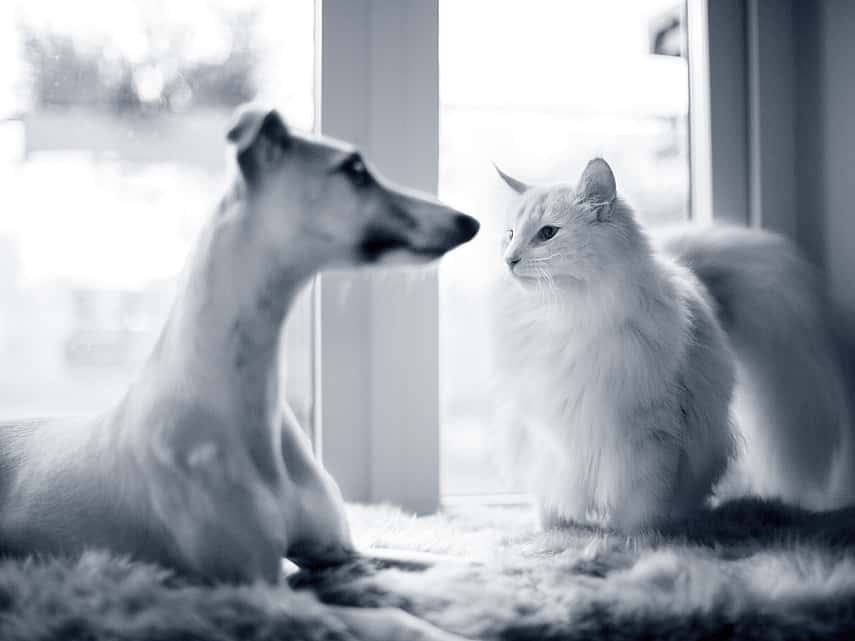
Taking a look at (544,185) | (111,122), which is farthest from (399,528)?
(111,122)

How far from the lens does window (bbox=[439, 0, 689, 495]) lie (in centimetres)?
150

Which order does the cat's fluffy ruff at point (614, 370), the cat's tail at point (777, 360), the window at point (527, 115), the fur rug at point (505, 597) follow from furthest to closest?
the window at point (527, 115), the cat's tail at point (777, 360), the cat's fluffy ruff at point (614, 370), the fur rug at point (505, 597)

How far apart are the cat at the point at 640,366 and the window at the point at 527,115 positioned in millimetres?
226

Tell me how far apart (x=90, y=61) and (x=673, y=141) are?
45.8 inches

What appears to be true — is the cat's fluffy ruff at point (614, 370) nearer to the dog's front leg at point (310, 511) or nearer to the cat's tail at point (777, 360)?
the cat's tail at point (777, 360)

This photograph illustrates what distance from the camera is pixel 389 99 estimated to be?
4.57 ft

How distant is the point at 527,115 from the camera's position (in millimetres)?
1555

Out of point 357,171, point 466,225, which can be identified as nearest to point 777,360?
point 466,225

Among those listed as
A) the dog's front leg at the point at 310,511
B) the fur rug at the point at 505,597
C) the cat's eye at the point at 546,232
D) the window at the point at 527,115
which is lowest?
the fur rug at the point at 505,597

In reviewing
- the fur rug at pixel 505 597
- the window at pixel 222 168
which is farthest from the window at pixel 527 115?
the fur rug at pixel 505 597

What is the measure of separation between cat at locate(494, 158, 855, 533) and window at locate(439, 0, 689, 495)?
226mm

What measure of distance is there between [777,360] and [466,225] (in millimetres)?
745

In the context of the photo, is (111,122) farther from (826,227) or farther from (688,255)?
(826,227)

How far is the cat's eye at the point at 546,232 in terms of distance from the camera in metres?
1.17
